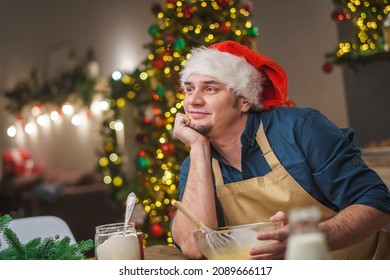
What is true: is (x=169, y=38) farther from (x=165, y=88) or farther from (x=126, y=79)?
(x=126, y=79)

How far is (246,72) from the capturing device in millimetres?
1239

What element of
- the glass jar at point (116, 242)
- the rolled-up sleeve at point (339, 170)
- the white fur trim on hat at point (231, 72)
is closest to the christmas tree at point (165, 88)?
the white fur trim on hat at point (231, 72)

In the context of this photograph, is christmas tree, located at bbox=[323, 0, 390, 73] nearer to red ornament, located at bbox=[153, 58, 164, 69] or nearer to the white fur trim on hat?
the white fur trim on hat

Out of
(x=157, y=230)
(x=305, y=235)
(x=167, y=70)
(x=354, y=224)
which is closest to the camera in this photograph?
(x=305, y=235)

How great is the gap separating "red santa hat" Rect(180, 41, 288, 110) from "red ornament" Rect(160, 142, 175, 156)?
0.50 meters

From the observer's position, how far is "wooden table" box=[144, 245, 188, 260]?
1.14m

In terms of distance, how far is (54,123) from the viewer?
559 centimetres

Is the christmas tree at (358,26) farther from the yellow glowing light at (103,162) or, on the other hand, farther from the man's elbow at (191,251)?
the yellow glowing light at (103,162)

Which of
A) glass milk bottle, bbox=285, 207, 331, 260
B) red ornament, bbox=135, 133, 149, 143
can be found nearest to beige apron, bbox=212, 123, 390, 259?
glass milk bottle, bbox=285, 207, 331, 260

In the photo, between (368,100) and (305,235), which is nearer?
(305,235)

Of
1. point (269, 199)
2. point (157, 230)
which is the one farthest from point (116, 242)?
point (157, 230)

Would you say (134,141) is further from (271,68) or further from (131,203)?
(131,203)

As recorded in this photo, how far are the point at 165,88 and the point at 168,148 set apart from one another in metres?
0.17

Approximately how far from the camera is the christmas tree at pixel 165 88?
149 cm
